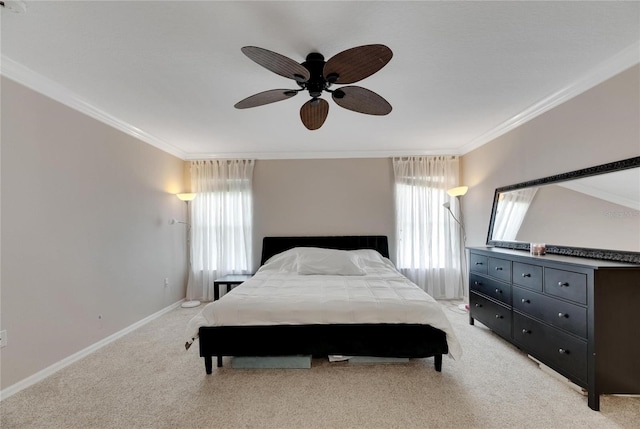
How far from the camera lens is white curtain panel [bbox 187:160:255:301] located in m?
4.40

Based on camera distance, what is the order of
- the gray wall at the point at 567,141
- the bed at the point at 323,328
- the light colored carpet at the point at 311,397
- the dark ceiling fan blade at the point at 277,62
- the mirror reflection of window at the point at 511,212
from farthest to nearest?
the mirror reflection of window at the point at 511,212
the bed at the point at 323,328
the gray wall at the point at 567,141
the light colored carpet at the point at 311,397
the dark ceiling fan blade at the point at 277,62

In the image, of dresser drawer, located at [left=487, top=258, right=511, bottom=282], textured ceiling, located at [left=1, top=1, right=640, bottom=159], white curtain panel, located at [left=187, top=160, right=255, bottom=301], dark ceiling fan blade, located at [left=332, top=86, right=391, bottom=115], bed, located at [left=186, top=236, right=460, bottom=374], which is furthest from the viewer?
white curtain panel, located at [left=187, top=160, right=255, bottom=301]

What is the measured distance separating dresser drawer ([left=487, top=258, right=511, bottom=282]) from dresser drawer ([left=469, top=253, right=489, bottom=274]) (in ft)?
0.25

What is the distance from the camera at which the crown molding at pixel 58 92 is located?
202 centimetres

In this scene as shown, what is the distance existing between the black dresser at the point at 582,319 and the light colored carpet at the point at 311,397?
19cm

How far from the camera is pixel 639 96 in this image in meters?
1.89

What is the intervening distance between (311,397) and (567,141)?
3169 millimetres

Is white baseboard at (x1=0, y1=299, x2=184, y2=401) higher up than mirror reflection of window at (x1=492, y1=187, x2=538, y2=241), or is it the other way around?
mirror reflection of window at (x1=492, y1=187, x2=538, y2=241)

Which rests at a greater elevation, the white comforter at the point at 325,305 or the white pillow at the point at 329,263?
the white pillow at the point at 329,263

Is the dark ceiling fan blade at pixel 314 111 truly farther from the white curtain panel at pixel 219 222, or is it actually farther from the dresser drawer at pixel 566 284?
the white curtain panel at pixel 219 222

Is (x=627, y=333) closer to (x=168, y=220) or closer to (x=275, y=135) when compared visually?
(x=275, y=135)

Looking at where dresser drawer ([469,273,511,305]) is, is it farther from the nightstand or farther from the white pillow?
the nightstand

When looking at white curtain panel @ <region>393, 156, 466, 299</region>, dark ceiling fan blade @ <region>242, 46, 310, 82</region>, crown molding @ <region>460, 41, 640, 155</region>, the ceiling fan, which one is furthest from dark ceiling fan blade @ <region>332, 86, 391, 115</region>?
white curtain panel @ <region>393, 156, 466, 299</region>

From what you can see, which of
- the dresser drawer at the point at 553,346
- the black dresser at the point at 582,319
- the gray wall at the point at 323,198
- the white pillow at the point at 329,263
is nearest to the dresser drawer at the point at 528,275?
the black dresser at the point at 582,319
